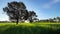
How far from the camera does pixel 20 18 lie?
5078cm

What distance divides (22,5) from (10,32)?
42.4 metres

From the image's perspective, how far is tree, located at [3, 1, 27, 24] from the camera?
2012 inches

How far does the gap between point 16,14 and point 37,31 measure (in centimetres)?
4219

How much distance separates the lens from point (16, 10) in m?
51.7

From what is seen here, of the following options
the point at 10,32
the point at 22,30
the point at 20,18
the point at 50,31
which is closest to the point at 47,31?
the point at 50,31

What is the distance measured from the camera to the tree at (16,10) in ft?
168

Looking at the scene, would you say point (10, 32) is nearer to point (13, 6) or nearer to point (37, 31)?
point (37, 31)

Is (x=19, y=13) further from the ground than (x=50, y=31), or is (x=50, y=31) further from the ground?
(x=19, y=13)

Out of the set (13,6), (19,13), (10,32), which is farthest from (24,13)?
(10,32)

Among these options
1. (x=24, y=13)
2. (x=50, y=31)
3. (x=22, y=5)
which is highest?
(x=22, y=5)

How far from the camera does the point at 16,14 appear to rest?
5119 centimetres

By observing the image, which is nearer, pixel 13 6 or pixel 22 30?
pixel 22 30

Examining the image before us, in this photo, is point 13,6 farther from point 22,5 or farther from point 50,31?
point 50,31

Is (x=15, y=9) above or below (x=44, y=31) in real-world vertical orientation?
above
